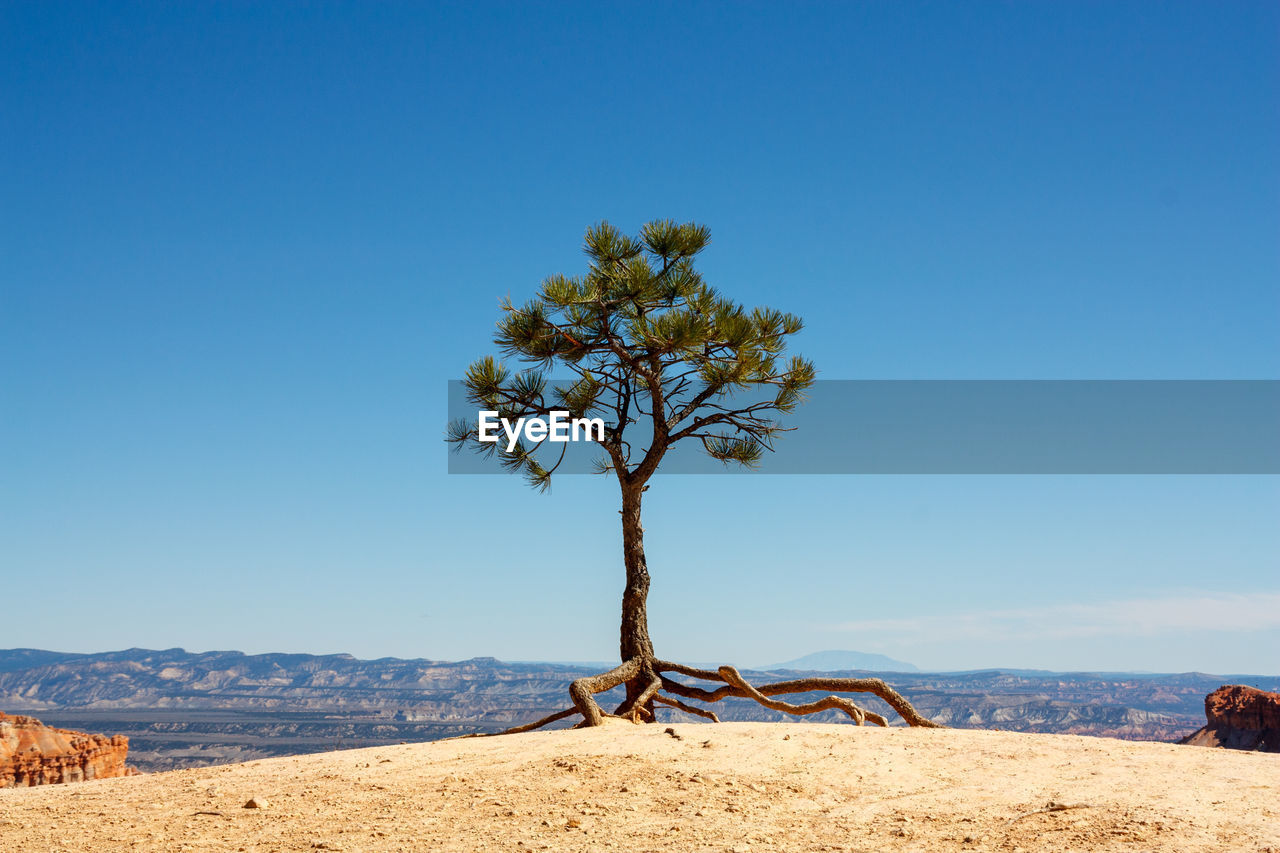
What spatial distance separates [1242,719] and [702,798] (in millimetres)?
79284

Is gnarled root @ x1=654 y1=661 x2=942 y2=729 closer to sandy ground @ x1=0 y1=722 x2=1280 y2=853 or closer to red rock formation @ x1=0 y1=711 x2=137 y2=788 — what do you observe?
sandy ground @ x1=0 y1=722 x2=1280 y2=853

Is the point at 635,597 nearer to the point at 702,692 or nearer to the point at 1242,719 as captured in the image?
the point at 702,692

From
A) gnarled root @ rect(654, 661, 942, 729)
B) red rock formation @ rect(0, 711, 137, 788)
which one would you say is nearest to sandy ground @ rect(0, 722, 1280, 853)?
gnarled root @ rect(654, 661, 942, 729)

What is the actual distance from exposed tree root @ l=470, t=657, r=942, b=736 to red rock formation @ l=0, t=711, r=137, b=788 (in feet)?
193

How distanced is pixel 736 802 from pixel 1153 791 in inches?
136

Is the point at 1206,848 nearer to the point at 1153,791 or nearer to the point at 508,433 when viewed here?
the point at 1153,791

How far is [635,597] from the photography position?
15.2 metres

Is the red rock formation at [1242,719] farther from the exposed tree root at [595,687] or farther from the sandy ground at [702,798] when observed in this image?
the sandy ground at [702,798]

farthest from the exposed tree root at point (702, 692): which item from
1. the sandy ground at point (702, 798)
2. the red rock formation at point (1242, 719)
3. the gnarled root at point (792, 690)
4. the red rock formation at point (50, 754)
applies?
the red rock formation at point (1242, 719)

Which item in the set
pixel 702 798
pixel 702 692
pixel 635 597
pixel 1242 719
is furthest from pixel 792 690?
pixel 1242 719

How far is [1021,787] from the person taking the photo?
8.03 meters

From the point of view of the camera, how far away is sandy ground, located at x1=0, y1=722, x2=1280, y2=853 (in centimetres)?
689

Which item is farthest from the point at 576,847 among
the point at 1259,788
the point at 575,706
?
the point at 575,706

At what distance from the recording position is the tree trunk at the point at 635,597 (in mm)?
14973
